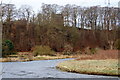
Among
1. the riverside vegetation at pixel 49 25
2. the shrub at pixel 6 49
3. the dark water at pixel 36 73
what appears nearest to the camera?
the dark water at pixel 36 73

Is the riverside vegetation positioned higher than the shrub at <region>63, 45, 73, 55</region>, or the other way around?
the riverside vegetation

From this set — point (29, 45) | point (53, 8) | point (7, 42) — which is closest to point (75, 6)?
point (53, 8)

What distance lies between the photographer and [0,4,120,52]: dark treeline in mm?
30688

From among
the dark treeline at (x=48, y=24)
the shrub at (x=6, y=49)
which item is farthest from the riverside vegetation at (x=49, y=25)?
the shrub at (x=6, y=49)

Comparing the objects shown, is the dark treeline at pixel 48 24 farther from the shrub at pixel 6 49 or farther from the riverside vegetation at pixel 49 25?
the shrub at pixel 6 49

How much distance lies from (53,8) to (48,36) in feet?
15.1

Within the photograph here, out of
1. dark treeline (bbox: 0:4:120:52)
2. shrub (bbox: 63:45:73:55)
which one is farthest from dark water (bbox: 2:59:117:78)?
dark treeline (bbox: 0:4:120:52)

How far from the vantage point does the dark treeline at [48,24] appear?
30.7 meters

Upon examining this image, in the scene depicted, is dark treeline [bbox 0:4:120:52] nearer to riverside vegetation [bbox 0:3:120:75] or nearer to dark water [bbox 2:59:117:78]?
riverside vegetation [bbox 0:3:120:75]

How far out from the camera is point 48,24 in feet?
104

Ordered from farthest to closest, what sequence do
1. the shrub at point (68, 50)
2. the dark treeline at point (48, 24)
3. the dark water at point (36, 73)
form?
the dark treeline at point (48, 24), the shrub at point (68, 50), the dark water at point (36, 73)

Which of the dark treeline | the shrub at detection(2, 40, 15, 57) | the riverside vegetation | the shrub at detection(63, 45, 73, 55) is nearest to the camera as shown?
the shrub at detection(2, 40, 15, 57)

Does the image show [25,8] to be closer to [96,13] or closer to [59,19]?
[59,19]

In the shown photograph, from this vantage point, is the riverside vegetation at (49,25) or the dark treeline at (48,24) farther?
the dark treeline at (48,24)
